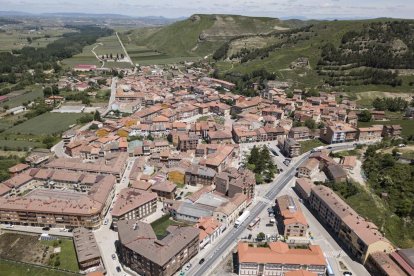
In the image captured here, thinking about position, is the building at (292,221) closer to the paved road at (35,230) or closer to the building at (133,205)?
the building at (133,205)

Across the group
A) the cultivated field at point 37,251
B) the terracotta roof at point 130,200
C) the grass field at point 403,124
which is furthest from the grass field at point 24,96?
the grass field at point 403,124

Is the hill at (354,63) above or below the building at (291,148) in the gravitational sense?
above

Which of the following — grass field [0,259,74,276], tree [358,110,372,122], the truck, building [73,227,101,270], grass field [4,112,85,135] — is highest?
tree [358,110,372,122]

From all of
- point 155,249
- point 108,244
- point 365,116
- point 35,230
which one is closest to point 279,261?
point 155,249

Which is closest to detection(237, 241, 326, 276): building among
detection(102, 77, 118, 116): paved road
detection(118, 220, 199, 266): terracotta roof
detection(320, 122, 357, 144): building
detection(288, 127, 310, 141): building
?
detection(118, 220, 199, 266): terracotta roof

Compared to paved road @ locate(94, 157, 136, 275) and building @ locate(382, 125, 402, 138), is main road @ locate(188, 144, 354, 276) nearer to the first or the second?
paved road @ locate(94, 157, 136, 275)

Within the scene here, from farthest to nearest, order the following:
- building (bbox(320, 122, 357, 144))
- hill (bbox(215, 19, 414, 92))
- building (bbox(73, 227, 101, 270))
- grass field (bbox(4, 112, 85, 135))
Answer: hill (bbox(215, 19, 414, 92)) < grass field (bbox(4, 112, 85, 135)) < building (bbox(320, 122, 357, 144)) < building (bbox(73, 227, 101, 270))

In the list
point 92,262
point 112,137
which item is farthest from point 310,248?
point 112,137

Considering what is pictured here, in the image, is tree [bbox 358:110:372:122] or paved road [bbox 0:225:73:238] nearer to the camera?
paved road [bbox 0:225:73:238]

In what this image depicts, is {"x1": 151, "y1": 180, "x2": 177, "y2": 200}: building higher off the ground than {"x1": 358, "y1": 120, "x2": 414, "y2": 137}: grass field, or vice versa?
{"x1": 358, "y1": 120, "x2": 414, "y2": 137}: grass field
